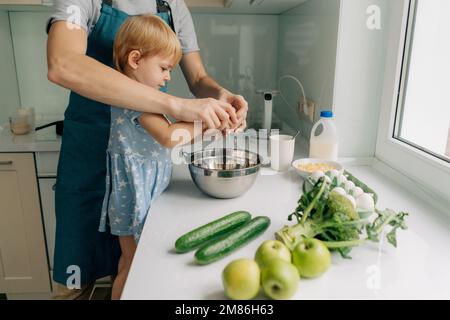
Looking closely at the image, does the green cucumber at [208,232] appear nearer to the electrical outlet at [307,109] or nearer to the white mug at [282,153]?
the white mug at [282,153]

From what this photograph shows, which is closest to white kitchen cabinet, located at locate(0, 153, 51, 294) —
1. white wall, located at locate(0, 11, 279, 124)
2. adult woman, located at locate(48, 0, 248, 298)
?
adult woman, located at locate(48, 0, 248, 298)

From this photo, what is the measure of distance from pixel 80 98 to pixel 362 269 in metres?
0.89

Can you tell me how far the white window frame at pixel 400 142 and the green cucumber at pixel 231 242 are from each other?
1.53 feet

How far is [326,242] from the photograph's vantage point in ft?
2.19

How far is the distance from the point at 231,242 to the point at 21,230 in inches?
49.2

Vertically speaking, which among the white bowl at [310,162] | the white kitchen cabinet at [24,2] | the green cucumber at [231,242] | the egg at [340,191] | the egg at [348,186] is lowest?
the green cucumber at [231,242]

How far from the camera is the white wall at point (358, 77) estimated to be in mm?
1153

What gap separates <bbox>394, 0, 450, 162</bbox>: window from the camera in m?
1.03

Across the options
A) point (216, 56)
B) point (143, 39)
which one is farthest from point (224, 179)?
point (216, 56)

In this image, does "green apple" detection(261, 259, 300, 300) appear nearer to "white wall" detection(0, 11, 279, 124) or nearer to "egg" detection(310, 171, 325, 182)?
"egg" detection(310, 171, 325, 182)

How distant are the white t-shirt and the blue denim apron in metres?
0.02

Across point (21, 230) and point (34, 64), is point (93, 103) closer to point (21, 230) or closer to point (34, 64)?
point (21, 230)

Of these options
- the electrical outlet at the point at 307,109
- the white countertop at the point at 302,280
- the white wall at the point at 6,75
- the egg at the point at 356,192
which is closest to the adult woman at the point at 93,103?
the white countertop at the point at 302,280
